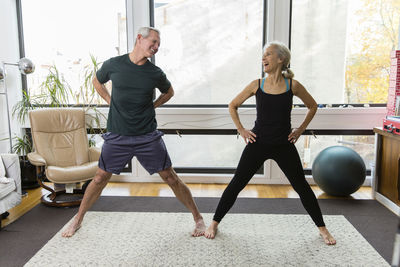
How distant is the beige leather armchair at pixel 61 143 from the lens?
134 inches

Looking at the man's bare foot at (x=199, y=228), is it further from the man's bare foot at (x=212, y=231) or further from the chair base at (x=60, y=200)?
the chair base at (x=60, y=200)

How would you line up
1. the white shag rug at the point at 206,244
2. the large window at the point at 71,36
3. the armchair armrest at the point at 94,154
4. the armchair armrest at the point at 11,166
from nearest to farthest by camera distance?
the white shag rug at the point at 206,244 < the armchair armrest at the point at 11,166 < the armchair armrest at the point at 94,154 < the large window at the point at 71,36

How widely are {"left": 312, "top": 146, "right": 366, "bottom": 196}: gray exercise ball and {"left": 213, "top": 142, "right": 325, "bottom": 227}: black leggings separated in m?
0.96

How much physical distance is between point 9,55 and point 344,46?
12.2 feet

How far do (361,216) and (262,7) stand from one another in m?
2.37

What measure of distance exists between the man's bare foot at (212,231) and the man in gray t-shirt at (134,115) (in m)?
0.07

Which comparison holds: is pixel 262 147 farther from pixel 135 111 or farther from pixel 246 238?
pixel 135 111

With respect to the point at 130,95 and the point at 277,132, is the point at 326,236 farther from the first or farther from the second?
the point at 130,95

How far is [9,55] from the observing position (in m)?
4.03

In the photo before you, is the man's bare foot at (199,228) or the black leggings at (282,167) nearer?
the black leggings at (282,167)

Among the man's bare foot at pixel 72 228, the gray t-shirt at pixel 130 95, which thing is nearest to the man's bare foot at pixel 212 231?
the gray t-shirt at pixel 130 95

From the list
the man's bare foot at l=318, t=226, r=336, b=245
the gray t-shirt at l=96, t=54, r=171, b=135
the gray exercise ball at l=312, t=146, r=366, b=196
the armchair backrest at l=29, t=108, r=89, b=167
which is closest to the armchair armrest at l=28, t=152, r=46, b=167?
the armchair backrest at l=29, t=108, r=89, b=167

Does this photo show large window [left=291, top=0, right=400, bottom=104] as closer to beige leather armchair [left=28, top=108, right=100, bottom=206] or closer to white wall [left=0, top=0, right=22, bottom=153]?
beige leather armchair [left=28, top=108, right=100, bottom=206]

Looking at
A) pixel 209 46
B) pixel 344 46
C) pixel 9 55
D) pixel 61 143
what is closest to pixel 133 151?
pixel 61 143
